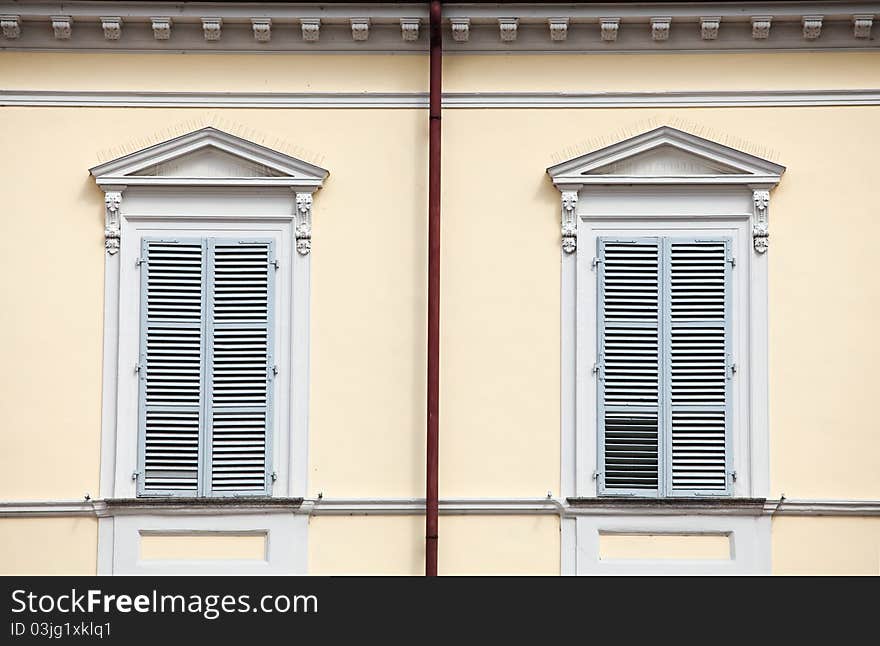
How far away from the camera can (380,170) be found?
1158 centimetres

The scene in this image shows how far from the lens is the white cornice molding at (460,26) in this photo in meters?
11.5

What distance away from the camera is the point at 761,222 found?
1145 centimetres

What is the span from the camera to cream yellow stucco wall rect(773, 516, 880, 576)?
36.9ft

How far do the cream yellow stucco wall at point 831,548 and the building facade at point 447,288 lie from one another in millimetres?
22

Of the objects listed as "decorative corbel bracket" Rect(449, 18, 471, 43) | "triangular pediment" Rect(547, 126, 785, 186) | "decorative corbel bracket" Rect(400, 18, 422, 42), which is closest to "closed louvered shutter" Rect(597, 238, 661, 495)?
"triangular pediment" Rect(547, 126, 785, 186)

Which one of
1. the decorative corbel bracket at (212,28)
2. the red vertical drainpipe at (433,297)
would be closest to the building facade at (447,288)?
the decorative corbel bracket at (212,28)

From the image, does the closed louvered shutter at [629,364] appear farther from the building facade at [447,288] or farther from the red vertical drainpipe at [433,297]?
the red vertical drainpipe at [433,297]

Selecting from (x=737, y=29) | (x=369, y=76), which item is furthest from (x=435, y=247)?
(x=737, y=29)

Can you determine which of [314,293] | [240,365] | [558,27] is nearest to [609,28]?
[558,27]

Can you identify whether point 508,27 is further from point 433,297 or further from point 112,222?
point 112,222

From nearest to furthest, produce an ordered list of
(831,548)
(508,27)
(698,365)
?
(831,548)
(698,365)
(508,27)

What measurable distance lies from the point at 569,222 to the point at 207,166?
9.58 feet

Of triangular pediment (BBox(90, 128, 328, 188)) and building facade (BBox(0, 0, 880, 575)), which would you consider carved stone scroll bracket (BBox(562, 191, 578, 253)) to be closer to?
building facade (BBox(0, 0, 880, 575))
